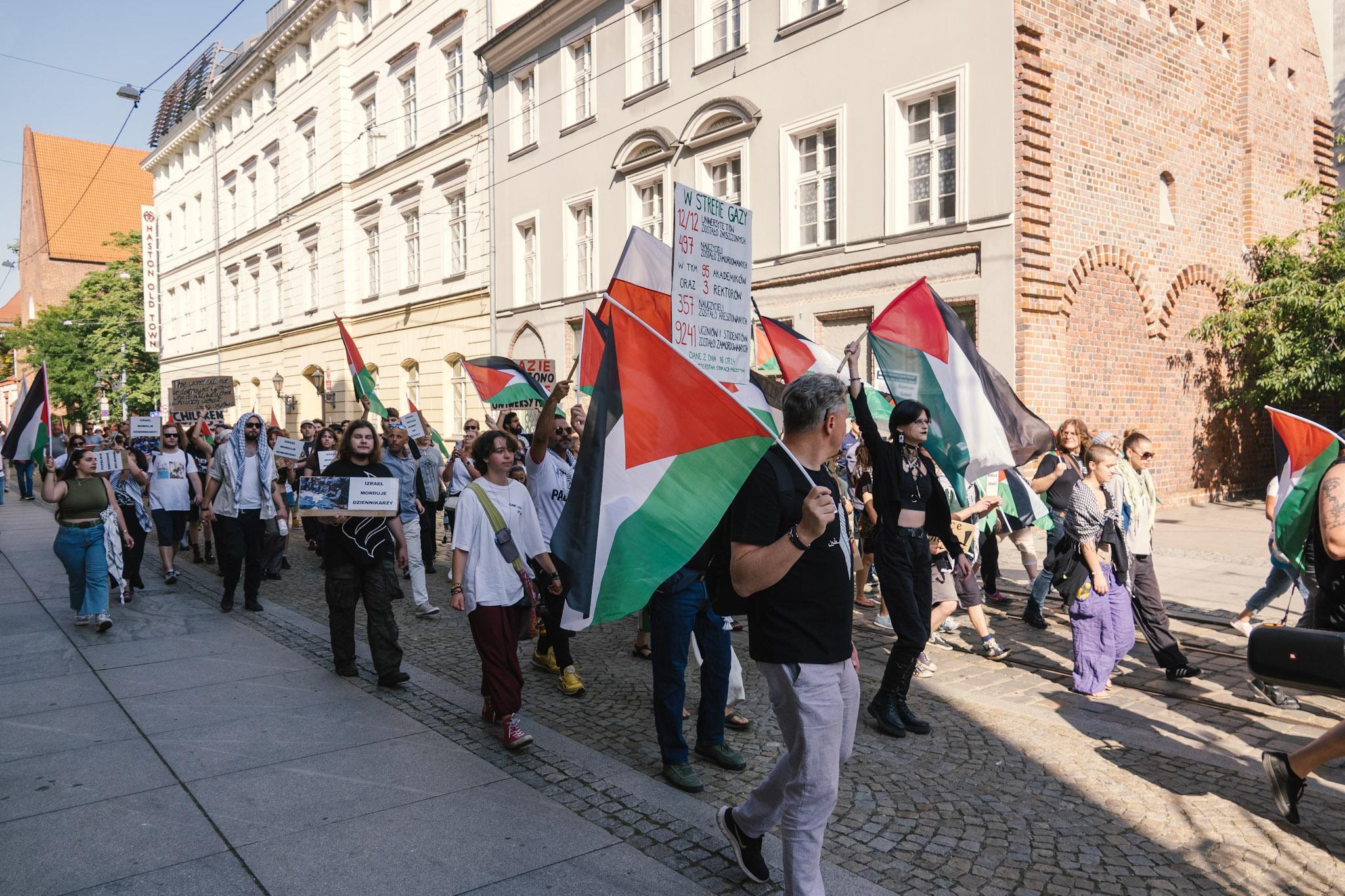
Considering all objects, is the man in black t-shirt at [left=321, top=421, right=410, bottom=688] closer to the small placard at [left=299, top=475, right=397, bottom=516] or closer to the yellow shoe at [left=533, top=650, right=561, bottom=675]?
the small placard at [left=299, top=475, right=397, bottom=516]

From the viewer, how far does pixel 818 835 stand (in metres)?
3.29

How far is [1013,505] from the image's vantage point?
352 inches

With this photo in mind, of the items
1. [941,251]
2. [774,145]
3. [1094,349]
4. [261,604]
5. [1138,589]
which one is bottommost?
[261,604]

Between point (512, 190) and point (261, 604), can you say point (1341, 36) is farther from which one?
point (261, 604)

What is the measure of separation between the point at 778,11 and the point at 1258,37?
8629 mm

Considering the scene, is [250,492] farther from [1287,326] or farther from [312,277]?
[312,277]

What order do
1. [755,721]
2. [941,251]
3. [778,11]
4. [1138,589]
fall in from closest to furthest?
1. [755,721]
2. [1138,589]
3. [941,251]
4. [778,11]

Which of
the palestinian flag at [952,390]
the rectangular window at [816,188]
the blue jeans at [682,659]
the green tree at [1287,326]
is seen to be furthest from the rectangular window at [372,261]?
the blue jeans at [682,659]

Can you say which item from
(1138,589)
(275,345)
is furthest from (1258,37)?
(275,345)

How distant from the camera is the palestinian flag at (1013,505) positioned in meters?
8.69

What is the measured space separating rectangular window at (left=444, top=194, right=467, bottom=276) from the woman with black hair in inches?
844

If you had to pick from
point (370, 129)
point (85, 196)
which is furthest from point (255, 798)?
point (85, 196)

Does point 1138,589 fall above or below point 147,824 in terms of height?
above

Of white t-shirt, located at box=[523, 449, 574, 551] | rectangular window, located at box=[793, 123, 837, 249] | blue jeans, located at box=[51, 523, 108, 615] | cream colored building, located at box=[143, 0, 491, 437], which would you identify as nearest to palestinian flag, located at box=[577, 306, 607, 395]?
white t-shirt, located at box=[523, 449, 574, 551]
